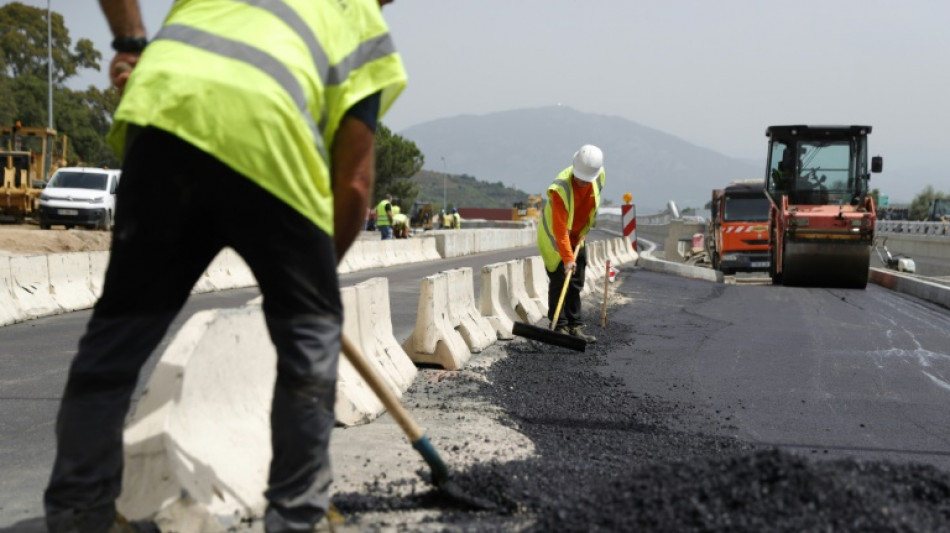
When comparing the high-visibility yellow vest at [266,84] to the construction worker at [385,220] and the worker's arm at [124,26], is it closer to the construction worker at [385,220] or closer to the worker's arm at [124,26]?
the worker's arm at [124,26]

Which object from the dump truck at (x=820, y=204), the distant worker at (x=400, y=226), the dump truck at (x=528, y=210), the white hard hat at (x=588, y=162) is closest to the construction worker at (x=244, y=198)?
the white hard hat at (x=588, y=162)

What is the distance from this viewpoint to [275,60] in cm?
279

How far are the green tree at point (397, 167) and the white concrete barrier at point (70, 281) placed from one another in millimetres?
79170

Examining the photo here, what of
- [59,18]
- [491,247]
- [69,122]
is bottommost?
[491,247]

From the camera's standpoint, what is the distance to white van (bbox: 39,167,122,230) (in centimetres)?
2873

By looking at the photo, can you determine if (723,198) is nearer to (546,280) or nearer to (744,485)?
(546,280)

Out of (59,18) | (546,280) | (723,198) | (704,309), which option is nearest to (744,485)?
(546,280)

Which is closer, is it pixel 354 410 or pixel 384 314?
pixel 354 410

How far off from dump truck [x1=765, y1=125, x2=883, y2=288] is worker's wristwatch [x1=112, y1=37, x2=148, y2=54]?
20362 millimetres

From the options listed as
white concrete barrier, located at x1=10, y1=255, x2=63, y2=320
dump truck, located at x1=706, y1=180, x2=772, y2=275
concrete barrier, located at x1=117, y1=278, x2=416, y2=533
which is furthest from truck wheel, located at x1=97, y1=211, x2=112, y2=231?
concrete barrier, located at x1=117, y1=278, x2=416, y2=533

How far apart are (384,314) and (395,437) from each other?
2.04 m

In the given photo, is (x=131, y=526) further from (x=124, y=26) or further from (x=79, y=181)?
(x=79, y=181)

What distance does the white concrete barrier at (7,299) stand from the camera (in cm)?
1097

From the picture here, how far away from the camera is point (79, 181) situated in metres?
29.5
